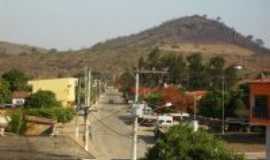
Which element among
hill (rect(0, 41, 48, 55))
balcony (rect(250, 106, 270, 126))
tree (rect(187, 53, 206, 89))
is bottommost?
balcony (rect(250, 106, 270, 126))

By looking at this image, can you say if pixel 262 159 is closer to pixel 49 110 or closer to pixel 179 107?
pixel 49 110

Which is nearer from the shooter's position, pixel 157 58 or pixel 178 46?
pixel 157 58

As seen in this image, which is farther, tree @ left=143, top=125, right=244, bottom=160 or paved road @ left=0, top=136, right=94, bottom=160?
paved road @ left=0, top=136, right=94, bottom=160

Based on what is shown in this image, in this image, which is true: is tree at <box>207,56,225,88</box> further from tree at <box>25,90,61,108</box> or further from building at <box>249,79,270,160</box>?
building at <box>249,79,270,160</box>

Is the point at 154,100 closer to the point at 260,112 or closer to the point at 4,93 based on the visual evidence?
the point at 4,93

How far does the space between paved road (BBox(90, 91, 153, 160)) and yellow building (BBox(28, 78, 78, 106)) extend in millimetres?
3804

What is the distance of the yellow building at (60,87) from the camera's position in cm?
Result: 7544

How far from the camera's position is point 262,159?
126 ft

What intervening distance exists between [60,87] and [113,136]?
68.9 feet

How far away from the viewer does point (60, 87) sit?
75.8 metres

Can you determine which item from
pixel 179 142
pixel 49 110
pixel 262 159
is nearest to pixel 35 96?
pixel 49 110

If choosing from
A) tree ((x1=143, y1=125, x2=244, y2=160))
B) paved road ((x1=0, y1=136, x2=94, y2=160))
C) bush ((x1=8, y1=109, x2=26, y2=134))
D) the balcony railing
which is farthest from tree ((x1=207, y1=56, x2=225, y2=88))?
tree ((x1=143, y1=125, x2=244, y2=160))

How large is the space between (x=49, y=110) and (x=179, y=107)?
55.1 ft

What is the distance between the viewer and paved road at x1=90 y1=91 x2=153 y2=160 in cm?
4297
